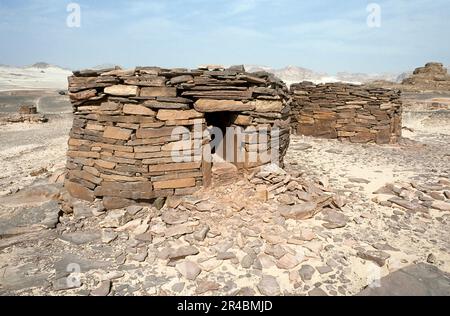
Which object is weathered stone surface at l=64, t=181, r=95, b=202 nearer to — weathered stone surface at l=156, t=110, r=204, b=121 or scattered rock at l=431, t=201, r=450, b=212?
weathered stone surface at l=156, t=110, r=204, b=121

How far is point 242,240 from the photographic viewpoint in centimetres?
398

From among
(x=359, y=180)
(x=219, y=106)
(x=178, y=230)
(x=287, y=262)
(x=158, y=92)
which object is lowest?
(x=287, y=262)

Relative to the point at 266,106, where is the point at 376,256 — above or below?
below

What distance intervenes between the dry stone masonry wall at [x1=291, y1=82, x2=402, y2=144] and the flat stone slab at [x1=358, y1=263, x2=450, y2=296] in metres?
7.57

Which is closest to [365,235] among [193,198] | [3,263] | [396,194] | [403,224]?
[403,224]

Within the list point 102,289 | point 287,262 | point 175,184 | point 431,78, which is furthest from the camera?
point 431,78

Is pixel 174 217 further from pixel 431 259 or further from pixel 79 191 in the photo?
pixel 431 259

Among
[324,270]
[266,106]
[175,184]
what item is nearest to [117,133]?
[175,184]

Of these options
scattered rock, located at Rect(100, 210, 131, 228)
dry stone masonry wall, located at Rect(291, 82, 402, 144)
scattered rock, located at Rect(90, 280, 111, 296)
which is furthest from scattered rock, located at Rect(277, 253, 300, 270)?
dry stone masonry wall, located at Rect(291, 82, 402, 144)

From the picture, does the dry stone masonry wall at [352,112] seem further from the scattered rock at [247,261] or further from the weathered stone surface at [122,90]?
the scattered rock at [247,261]

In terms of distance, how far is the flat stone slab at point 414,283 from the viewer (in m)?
2.88

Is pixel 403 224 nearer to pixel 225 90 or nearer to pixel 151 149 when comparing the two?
pixel 225 90

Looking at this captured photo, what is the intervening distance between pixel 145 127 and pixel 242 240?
7.34ft
